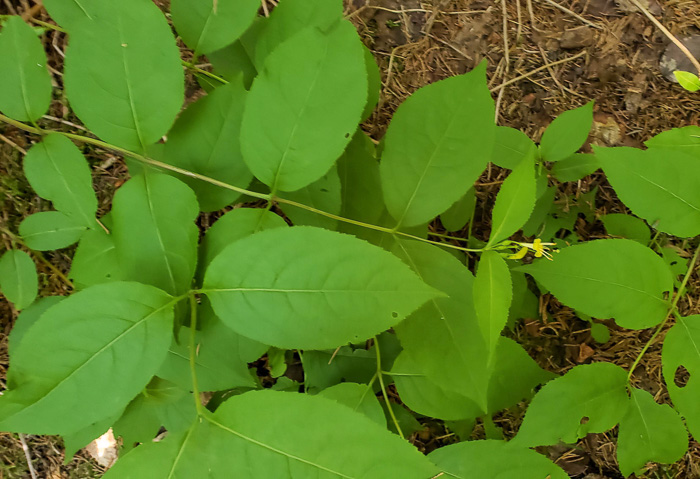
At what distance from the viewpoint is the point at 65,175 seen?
982 millimetres

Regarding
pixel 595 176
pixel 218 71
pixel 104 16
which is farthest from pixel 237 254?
pixel 595 176

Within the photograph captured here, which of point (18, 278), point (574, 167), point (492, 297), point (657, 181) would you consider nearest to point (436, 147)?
point (492, 297)

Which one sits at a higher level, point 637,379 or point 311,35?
point 311,35

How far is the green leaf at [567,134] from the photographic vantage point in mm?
1345

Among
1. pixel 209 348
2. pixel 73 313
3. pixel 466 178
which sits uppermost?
pixel 466 178

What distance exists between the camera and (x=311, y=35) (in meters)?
0.86

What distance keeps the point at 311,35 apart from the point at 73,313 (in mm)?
625

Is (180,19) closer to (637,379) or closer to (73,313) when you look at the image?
(73,313)

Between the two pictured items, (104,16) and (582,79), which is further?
(582,79)

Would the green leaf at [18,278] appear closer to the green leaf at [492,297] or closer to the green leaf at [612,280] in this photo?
the green leaf at [492,297]

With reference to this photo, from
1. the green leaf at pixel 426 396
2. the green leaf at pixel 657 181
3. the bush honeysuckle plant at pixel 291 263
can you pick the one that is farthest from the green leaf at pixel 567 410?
the green leaf at pixel 657 181

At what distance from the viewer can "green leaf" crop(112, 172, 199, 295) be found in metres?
0.92

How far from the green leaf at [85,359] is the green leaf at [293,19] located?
59 cm

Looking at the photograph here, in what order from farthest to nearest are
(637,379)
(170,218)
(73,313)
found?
(637,379)
(170,218)
(73,313)
